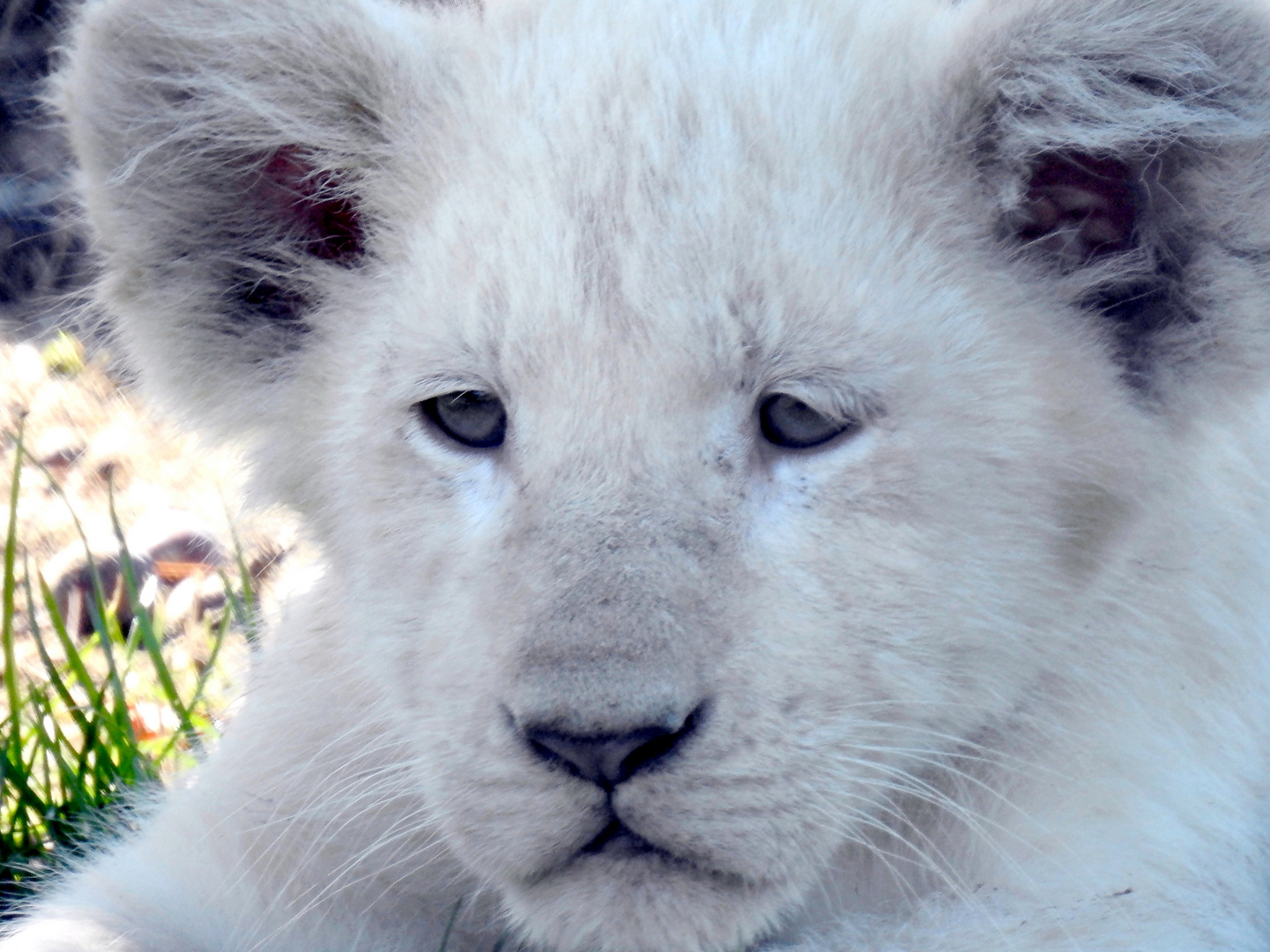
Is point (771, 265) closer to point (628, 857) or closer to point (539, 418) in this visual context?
point (539, 418)

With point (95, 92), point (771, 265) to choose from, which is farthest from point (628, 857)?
point (95, 92)

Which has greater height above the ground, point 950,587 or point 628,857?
point 950,587

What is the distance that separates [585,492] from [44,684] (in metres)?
2.17

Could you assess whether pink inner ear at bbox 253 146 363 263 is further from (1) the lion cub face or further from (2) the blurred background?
(2) the blurred background

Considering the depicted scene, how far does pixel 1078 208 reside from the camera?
9.00ft

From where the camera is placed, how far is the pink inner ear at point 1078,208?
270 cm

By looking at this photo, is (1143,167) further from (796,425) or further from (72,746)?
(72,746)

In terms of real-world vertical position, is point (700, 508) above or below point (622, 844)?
above

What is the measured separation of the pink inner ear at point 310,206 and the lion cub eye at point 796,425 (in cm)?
97

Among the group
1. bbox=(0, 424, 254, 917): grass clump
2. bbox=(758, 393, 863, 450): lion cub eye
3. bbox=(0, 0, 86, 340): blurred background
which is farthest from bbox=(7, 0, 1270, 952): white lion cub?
bbox=(0, 0, 86, 340): blurred background

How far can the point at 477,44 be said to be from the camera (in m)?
2.93

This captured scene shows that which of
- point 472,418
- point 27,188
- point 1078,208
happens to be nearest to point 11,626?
point 472,418

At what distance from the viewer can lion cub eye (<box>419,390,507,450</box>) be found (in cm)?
265

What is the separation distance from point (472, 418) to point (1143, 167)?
1.18 m
